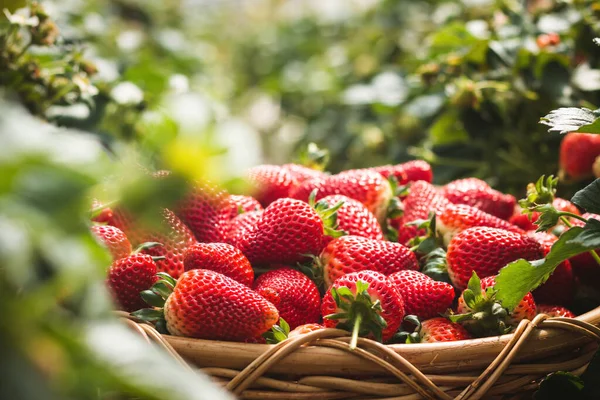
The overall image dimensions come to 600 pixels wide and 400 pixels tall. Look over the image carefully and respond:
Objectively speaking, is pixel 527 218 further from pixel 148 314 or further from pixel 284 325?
pixel 148 314

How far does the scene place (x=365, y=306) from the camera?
639 mm

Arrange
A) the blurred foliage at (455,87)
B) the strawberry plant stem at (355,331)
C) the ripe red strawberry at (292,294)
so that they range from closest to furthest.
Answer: the strawberry plant stem at (355,331) < the ripe red strawberry at (292,294) < the blurred foliage at (455,87)

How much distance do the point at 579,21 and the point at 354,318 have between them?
95cm

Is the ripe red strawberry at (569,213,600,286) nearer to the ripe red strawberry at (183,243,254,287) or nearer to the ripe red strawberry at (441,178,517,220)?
the ripe red strawberry at (441,178,517,220)

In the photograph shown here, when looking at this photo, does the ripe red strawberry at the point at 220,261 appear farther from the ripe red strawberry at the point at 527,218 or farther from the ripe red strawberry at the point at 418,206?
the ripe red strawberry at the point at 527,218

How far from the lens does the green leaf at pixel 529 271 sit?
2.02 ft

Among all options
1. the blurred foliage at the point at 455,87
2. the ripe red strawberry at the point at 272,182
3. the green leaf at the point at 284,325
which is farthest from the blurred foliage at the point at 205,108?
the green leaf at the point at 284,325

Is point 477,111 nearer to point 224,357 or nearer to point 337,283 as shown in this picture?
point 337,283

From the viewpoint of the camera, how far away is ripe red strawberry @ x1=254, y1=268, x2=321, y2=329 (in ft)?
2.31

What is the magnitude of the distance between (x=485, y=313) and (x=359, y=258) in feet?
0.49

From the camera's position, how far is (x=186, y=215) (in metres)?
0.81

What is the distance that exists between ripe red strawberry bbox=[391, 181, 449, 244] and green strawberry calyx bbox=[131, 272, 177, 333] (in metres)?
0.34

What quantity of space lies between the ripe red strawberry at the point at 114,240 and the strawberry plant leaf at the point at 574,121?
464 millimetres

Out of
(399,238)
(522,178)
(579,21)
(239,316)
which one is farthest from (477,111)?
(239,316)
